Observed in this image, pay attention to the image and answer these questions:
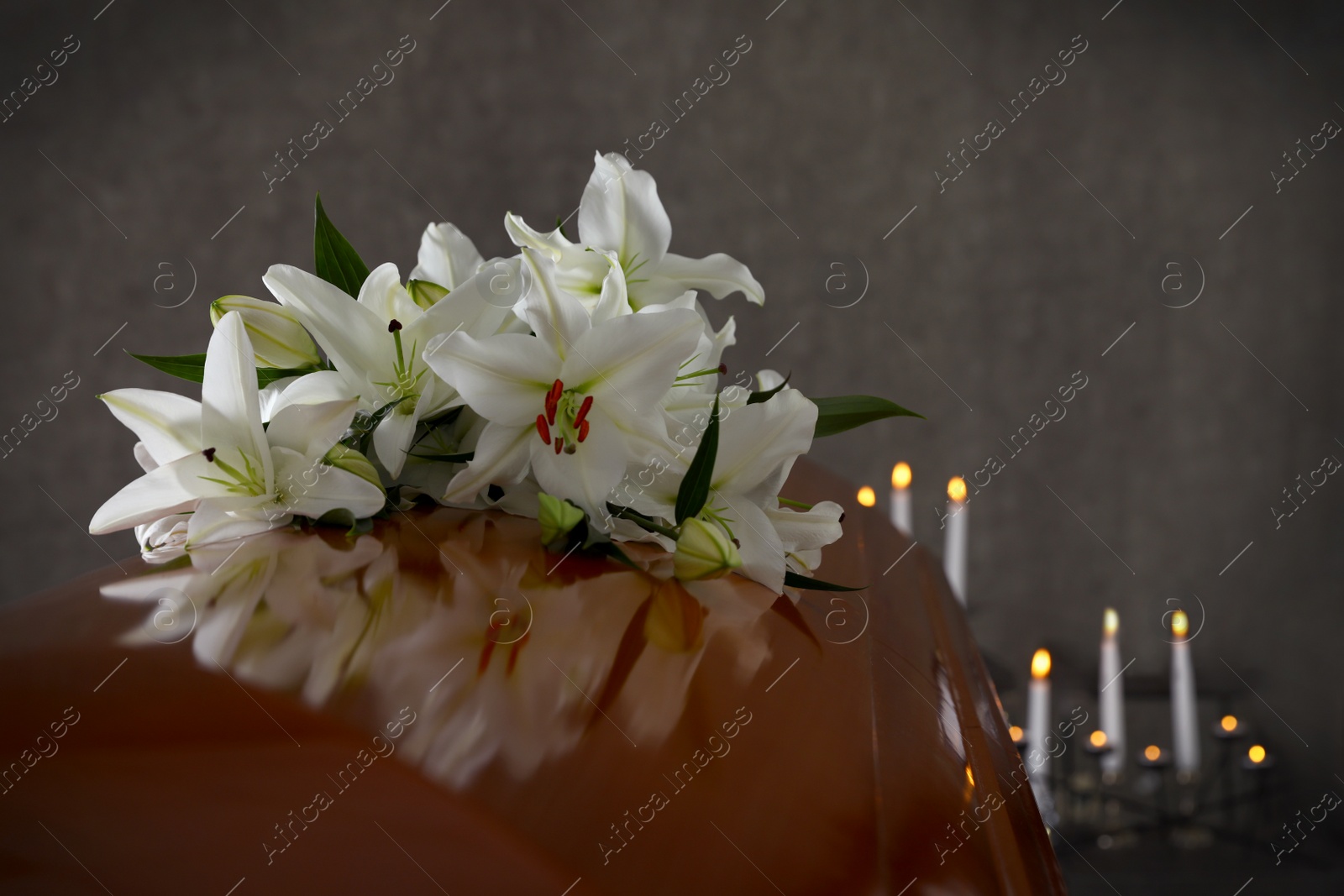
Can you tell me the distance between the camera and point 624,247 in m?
0.44

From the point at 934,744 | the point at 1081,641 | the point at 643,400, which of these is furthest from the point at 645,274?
the point at 1081,641

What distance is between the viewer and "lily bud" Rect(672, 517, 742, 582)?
1.02 ft

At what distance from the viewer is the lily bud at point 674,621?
0.24 meters

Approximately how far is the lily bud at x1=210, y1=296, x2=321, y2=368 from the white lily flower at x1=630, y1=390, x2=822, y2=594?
150 millimetres

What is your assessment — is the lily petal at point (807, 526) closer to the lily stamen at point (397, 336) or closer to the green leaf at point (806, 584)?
the green leaf at point (806, 584)

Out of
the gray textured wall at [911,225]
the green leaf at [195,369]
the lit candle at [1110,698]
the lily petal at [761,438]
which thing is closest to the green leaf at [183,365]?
the green leaf at [195,369]

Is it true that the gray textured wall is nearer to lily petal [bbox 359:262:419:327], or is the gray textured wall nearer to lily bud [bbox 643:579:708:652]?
lily petal [bbox 359:262:419:327]

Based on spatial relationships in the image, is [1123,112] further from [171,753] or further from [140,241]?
[171,753]

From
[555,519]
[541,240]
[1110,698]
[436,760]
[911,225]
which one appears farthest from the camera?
[911,225]

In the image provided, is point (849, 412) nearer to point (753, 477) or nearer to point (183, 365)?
point (753, 477)

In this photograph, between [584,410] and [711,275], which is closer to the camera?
[584,410]

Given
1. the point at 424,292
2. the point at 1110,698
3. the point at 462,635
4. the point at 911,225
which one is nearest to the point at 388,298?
the point at 424,292

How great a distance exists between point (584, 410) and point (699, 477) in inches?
1.9

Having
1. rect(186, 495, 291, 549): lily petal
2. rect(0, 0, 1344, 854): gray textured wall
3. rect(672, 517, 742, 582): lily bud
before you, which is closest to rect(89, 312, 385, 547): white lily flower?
rect(186, 495, 291, 549): lily petal
